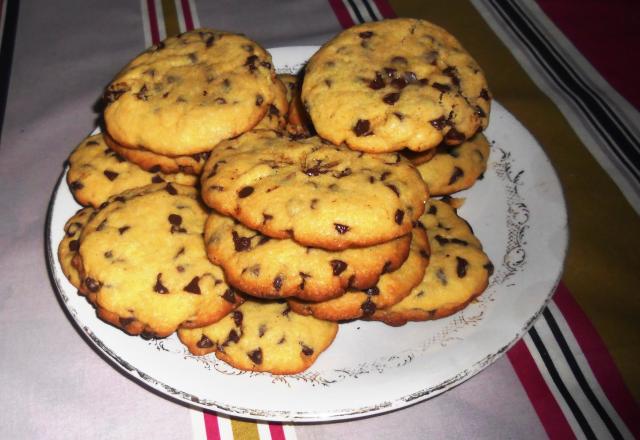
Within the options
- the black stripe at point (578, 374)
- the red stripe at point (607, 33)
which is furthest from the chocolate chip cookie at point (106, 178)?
the red stripe at point (607, 33)

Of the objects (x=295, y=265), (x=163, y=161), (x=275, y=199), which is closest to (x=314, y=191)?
(x=275, y=199)

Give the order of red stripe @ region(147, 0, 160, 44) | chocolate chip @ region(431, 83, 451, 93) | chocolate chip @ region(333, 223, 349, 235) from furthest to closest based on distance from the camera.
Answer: red stripe @ region(147, 0, 160, 44) → chocolate chip @ region(431, 83, 451, 93) → chocolate chip @ region(333, 223, 349, 235)

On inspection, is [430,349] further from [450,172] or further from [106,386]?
[106,386]

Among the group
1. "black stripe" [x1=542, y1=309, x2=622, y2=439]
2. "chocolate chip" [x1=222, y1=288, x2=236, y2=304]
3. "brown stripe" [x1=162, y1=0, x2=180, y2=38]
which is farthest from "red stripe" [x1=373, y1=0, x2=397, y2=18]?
"chocolate chip" [x1=222, y1=288, x2=236, y2=304]

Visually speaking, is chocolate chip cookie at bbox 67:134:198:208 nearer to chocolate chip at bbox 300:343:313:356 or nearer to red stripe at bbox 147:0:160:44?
chocolate chip at bbox 300:343:313:356

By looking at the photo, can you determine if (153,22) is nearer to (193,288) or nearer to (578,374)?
(193,288)

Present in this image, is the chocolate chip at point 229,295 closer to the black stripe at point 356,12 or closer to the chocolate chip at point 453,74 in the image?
the chocolate chip at point 453,74

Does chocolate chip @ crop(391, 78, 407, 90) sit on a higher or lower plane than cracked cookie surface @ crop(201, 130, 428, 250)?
higher

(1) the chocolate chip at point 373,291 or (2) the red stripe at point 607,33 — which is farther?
(2) the red stripe at point 607,33
